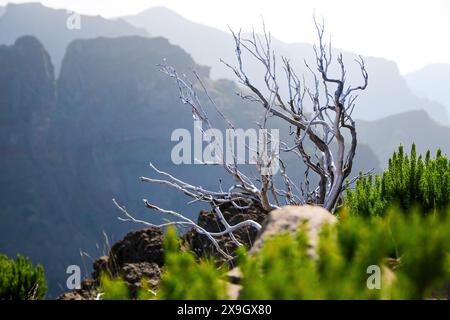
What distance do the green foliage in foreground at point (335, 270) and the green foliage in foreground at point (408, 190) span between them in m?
3.27

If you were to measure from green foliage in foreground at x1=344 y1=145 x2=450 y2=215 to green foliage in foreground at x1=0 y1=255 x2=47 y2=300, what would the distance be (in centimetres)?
513

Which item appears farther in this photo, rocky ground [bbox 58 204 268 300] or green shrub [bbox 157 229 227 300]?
rocky ground [bbox 58 204 268 300]

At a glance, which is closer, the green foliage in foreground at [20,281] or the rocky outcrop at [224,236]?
the green foliage in foreground at [20,281]

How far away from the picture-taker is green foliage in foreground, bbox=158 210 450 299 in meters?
2.00

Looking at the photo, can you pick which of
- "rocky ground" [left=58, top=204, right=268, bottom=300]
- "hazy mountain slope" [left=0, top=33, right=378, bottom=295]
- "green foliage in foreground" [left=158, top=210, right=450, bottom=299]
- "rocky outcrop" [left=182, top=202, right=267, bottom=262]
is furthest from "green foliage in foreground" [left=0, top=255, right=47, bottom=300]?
"hazy mountain slope" [left=0, top=33, right=378, bottom=295]

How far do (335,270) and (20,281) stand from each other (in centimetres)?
679

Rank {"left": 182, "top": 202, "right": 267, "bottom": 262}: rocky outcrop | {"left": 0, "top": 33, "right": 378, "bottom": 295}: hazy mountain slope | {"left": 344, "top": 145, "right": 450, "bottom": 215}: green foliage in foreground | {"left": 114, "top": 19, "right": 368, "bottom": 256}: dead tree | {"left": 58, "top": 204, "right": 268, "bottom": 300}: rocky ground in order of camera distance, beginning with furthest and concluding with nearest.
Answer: {"left": 0, "top": 33, "right": 378, "bottom": 295}: hazy mountain slope, {"left": 182, "top": 202, "right": 267, "bottom": 262}: rocky outcrop, {"left": 58, "top": 204, "right": 268, "bottom": 300}: rocky ground, {"left": 114, "top": 19, "right": 368, "bottom": 256}: dead tree, {"left": 344, "top": 145, "right": 450, "bottom": 215}: green foliage in foreground

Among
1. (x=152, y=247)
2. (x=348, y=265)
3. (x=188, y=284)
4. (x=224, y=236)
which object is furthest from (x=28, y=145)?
(x=348, y=265)

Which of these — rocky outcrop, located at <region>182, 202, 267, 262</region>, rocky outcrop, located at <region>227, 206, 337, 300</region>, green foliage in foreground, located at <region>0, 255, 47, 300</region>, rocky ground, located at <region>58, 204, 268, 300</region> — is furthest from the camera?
rocky outcrop, located at <region>182, 202, 267, 262</region>

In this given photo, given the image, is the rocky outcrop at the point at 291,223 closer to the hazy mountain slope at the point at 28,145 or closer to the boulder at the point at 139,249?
the boulder at the point at 139,249

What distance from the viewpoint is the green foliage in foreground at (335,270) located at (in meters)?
2.00

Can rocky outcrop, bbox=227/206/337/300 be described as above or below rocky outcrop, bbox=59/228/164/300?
above

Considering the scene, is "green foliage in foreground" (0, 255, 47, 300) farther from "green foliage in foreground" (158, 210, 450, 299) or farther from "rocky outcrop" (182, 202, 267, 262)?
"green foliage in foreground" (158, 210, 450, 299)

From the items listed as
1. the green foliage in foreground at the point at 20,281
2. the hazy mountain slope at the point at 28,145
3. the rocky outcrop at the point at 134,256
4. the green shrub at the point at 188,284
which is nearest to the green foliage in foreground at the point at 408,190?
the rocky outcrop at the point at 134,256
